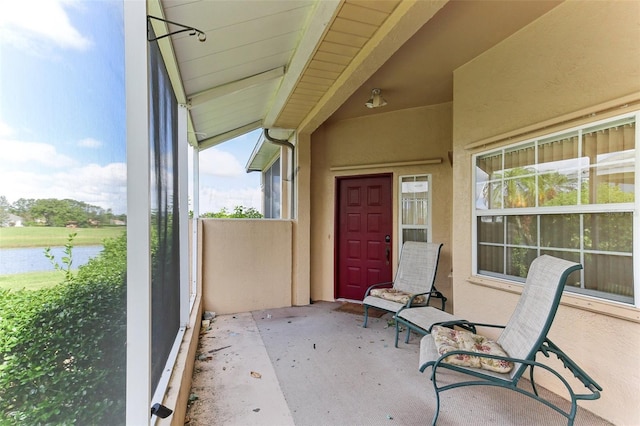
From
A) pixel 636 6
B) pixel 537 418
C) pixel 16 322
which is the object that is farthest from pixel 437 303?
pixel 16 322

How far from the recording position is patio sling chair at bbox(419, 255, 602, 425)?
1800 mm

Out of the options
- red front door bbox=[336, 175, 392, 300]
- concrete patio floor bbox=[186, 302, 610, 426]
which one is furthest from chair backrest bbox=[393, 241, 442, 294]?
concrete patio floor bbox=[186, 302, 610, 426]

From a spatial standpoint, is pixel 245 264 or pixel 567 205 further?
pixel 245 264

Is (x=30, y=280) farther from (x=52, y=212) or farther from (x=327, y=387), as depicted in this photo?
(x=327, y=387)

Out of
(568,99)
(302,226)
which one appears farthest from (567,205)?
(302,226)

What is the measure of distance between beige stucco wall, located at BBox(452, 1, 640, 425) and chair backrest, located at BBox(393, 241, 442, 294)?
0.57 m

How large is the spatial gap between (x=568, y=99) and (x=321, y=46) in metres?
1.96

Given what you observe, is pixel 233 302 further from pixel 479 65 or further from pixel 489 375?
pixel 479 65

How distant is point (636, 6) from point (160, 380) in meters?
3.79

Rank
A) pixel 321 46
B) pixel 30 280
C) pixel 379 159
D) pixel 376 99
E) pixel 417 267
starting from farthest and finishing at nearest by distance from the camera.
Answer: pixel 379 159 → pixel 417 267 → pixel 376 99 → pixel 321 46 → pixel 30 280

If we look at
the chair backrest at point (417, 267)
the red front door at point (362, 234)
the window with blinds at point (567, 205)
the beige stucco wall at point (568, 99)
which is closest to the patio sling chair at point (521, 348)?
the beige stucco wall at point (568, 99)

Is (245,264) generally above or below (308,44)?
below

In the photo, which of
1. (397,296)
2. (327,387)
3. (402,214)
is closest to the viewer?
(327,387)

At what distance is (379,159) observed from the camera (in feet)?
15.5
